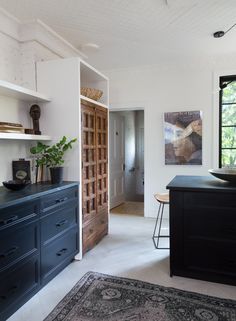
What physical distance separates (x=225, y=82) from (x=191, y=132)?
972mm

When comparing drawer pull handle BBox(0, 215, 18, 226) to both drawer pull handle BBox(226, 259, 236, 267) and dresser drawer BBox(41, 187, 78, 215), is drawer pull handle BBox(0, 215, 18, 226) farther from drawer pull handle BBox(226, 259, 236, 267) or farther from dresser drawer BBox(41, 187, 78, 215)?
drawer pull handle BBox(226, 259, 236, 267)

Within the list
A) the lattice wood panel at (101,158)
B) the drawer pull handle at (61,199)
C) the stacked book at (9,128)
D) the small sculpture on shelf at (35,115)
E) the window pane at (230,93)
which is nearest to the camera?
the stacked book at (9,128)

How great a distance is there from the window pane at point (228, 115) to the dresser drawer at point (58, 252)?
2.94 meters

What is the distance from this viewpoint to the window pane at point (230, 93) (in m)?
3.95

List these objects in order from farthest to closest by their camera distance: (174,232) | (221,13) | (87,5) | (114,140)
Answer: (114,140), (221,13), (87,5), (174,232)

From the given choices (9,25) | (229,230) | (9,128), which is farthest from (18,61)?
(229,230)

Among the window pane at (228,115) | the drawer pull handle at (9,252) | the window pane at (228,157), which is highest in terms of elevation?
the window pane at (228,115)

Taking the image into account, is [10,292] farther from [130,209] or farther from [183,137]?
[130,209]

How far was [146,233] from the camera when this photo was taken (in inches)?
142

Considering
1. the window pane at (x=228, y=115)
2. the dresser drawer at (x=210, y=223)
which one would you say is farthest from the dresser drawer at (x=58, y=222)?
the window pane at (x=228, y=115)

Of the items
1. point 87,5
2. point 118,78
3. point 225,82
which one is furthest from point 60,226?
point 225,82

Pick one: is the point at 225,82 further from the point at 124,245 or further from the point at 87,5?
the point at 124,245

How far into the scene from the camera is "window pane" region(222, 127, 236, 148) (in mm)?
3966

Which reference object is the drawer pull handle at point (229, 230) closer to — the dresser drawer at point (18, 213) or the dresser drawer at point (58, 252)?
the dresser drawer at point (58, 252)
